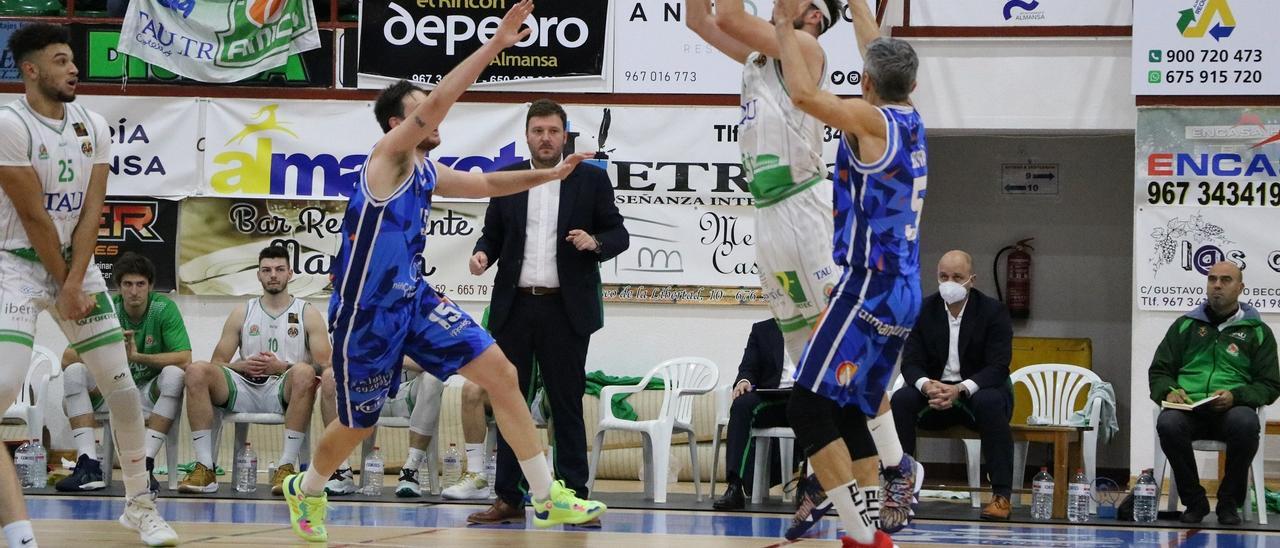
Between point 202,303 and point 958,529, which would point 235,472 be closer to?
point 202,303

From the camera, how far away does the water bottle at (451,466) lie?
9945mm

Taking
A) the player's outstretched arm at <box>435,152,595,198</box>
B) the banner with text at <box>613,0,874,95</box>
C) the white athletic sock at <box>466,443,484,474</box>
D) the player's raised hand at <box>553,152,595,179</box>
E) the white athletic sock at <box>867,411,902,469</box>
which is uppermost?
the banner with text at <box>613,0,874,95</box>

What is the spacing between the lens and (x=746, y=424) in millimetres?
9023

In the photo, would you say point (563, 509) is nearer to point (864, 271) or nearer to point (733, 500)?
point (864, 271)

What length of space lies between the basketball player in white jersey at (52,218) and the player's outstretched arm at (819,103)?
2.67 metres

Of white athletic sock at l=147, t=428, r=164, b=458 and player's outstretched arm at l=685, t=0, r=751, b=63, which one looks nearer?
player's outstretched arm at l=685, t=0, r=751, b=63

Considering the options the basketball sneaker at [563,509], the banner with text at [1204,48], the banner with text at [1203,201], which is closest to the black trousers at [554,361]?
the basketball sneaker at [563,509]

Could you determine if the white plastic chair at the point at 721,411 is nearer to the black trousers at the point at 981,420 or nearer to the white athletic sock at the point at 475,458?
the black trousers at the point at 981,420

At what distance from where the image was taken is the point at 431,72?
36.2 ft

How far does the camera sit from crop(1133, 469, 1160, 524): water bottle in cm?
833

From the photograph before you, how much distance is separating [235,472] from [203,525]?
2457 mm

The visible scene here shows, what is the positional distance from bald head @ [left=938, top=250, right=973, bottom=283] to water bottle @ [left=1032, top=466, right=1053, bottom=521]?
127cm

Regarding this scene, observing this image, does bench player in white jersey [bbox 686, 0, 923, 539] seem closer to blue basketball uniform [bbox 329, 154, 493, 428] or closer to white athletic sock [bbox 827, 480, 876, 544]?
white athletic sock [bbox 827, 480, 876, 544]

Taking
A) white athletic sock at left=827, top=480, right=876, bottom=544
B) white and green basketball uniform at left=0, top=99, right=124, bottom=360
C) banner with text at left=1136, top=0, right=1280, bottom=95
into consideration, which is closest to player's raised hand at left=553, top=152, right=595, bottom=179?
white athletic sock at left=827, top=480, right=876, bottom=544
